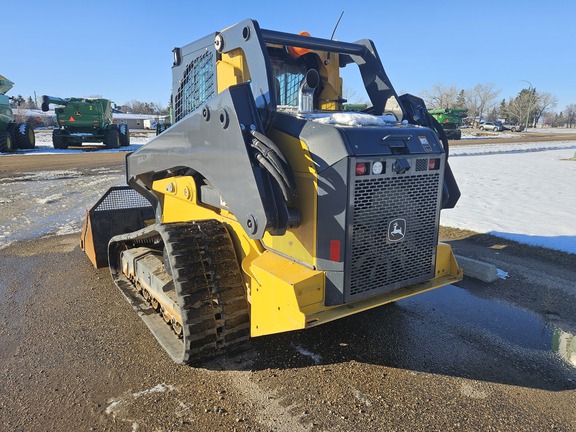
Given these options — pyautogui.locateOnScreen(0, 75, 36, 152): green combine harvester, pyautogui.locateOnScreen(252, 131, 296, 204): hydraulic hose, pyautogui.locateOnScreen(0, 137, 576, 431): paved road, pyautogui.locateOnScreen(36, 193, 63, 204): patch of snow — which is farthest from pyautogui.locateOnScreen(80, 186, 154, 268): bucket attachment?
pyautogui.locateOnScreen(0, 75, 36, 152): green combine harvester

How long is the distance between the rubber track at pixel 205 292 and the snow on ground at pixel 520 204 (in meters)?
5.11

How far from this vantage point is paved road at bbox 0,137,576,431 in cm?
276

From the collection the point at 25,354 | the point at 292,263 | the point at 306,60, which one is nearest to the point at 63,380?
the point at 25,354

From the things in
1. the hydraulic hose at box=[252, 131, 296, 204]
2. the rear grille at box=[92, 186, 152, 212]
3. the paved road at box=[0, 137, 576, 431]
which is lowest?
the paved road at box=[0, 137, 576, 431]

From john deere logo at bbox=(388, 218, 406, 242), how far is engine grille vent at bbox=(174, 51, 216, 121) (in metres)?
1.96

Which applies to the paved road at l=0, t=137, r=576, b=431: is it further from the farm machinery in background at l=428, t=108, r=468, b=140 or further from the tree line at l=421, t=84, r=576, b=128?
the tree line at l=421, t=84, r=576, b=128

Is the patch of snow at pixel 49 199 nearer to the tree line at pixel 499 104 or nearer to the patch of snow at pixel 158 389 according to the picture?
the patch of snow at pixel 158 389

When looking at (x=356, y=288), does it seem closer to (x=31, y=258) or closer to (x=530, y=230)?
(x=31, y=258)

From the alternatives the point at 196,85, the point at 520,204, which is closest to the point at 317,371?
the point at 196,85

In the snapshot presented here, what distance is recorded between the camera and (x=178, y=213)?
451cm

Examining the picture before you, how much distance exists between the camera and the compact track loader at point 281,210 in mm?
2877

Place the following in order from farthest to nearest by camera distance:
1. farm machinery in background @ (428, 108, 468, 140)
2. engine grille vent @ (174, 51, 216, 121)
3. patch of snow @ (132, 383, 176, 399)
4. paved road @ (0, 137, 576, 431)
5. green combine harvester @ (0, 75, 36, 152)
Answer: farm machinery in background @ (428, 108, 468, 140) < green combine harvester @ (0, 75, 36, 152) < engine grille vent @ (174, 51, 216, 121) < patch of snow @ (132, 383, 176, 399) < paved road @ (0, 137, 576, 431)

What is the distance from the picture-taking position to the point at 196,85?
4.14 m

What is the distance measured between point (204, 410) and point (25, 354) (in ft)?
5.63
